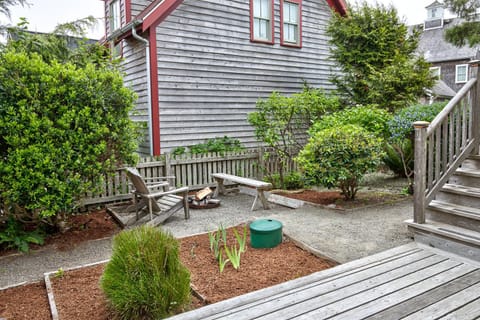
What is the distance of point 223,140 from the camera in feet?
31.3

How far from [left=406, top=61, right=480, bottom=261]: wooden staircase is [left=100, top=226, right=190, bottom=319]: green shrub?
8.89 feet

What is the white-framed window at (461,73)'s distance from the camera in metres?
26.7

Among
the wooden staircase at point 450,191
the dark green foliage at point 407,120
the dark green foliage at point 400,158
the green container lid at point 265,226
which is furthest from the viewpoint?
the dark green foliage at point 400,158

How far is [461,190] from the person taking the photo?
4230 millimetres

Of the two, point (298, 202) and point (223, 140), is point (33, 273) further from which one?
point (223, 140)

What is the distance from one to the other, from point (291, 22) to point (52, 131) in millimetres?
8518

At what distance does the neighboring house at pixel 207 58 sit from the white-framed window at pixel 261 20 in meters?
0.03

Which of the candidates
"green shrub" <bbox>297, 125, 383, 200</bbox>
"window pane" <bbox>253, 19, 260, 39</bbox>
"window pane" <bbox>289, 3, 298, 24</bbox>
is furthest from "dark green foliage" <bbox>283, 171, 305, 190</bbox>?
"window pane" <bbox>289, 3, 298, 24</bbox>

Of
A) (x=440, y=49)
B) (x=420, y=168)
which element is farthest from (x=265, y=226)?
(x=440, y=49)

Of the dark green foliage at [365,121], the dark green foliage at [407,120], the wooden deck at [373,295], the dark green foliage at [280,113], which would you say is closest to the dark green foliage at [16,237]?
the wooden deck at [373,295]

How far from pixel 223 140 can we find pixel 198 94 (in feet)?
4.51

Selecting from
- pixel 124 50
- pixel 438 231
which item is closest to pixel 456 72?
pixel 124 50

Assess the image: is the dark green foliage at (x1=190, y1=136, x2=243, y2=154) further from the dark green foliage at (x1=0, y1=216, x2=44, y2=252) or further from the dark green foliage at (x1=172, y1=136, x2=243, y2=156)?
the dark green foliage at (x1=0, y1=216, x2=44, y2=252)

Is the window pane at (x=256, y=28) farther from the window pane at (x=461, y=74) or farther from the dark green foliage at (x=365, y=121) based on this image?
the window pane at (x=461, y=74)
